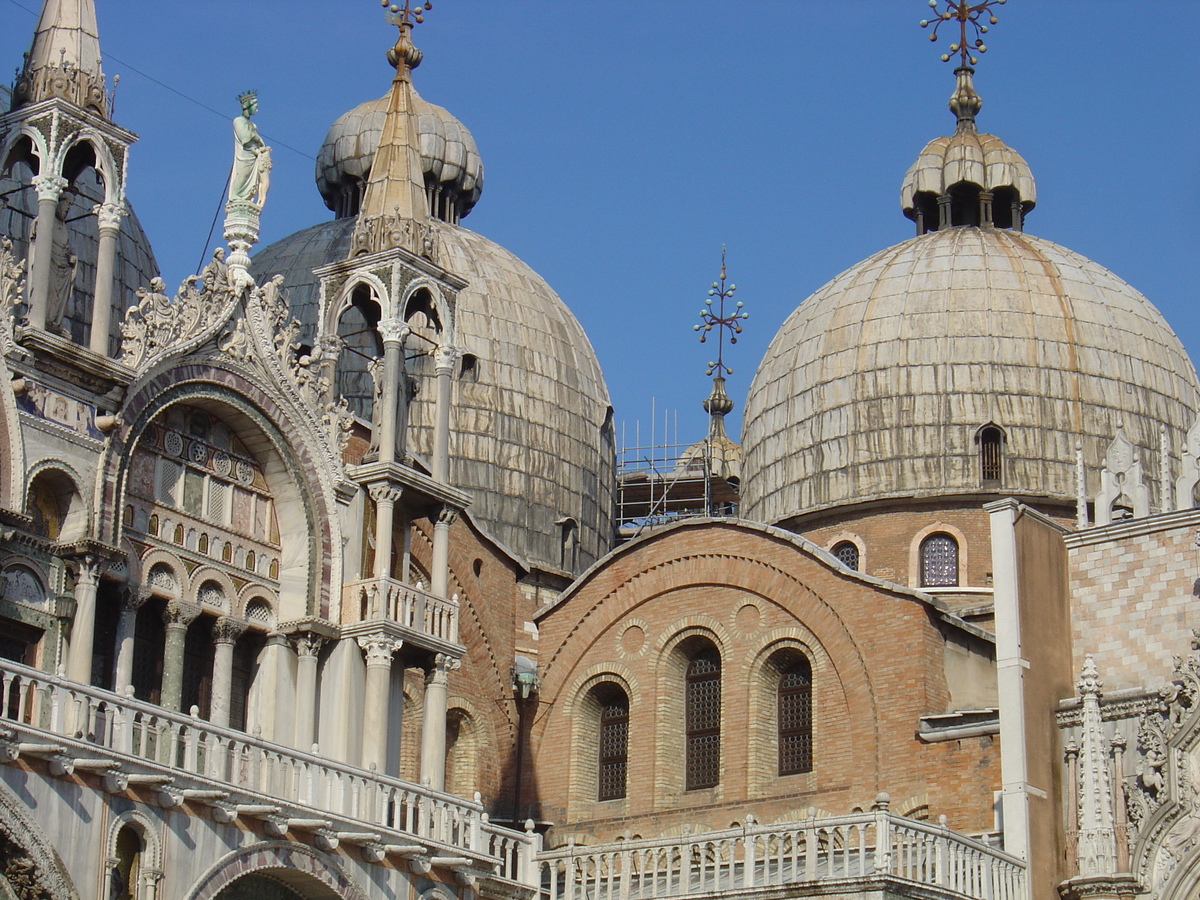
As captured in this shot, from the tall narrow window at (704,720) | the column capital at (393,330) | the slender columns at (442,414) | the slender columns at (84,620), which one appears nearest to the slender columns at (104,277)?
the slender columns at (84,620)

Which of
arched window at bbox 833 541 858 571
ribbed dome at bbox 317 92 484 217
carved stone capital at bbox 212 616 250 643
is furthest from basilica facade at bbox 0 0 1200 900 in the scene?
ribbed dome at bbox 317 92 484 217

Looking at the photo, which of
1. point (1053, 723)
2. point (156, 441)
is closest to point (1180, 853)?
point (1053, 723)

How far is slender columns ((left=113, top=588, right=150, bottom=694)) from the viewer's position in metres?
19.7

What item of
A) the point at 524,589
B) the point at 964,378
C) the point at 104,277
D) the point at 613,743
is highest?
the point at 964,378

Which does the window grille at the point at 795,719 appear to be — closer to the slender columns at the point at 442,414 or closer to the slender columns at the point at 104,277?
the slender columns at the point at 442,414

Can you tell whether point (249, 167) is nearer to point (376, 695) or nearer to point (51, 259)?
point (51, 259)

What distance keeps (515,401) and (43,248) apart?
16.4m

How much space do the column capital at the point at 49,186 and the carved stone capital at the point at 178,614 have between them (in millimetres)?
3917

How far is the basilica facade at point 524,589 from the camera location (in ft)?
62.1

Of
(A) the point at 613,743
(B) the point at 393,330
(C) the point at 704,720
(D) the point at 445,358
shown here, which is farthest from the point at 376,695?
(A) the point at 613,743

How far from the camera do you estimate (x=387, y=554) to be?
22.0 meters

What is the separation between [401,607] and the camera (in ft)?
72.4

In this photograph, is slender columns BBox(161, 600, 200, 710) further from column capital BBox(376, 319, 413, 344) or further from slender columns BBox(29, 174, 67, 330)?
column capital BBox(376, 319, 413, 344)

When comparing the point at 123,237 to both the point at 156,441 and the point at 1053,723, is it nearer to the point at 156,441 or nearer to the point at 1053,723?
the point at 156,441
